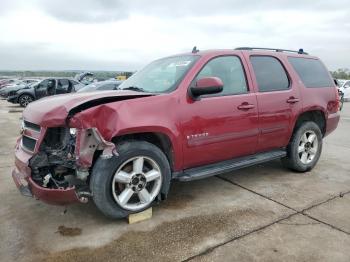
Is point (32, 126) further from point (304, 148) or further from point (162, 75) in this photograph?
point (304, 148)

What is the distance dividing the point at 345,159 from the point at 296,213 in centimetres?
314

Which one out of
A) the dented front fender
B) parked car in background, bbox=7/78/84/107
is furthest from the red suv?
parked car in background, bbox=7/78/84/107

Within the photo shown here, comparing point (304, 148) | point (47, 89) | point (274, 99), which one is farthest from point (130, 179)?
point (47, 89)

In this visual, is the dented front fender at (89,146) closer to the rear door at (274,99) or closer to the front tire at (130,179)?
the front tire at (130,179)

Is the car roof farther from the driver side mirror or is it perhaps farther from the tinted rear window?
the driver side mirror

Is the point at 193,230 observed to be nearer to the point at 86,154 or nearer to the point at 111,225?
the point at 111,225

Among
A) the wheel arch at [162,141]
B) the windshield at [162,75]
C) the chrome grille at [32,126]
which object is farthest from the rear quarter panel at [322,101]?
the chrome grille at [32,126]

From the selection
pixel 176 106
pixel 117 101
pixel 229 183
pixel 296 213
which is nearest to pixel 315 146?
pixel 229 183

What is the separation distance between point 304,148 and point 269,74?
1342 mm

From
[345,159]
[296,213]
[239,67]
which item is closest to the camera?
[296,213]

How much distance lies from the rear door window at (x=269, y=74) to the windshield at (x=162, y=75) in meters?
0.99

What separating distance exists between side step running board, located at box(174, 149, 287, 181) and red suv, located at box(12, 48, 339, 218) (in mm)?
13

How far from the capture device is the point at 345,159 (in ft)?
22.0

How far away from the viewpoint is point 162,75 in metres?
4.64
